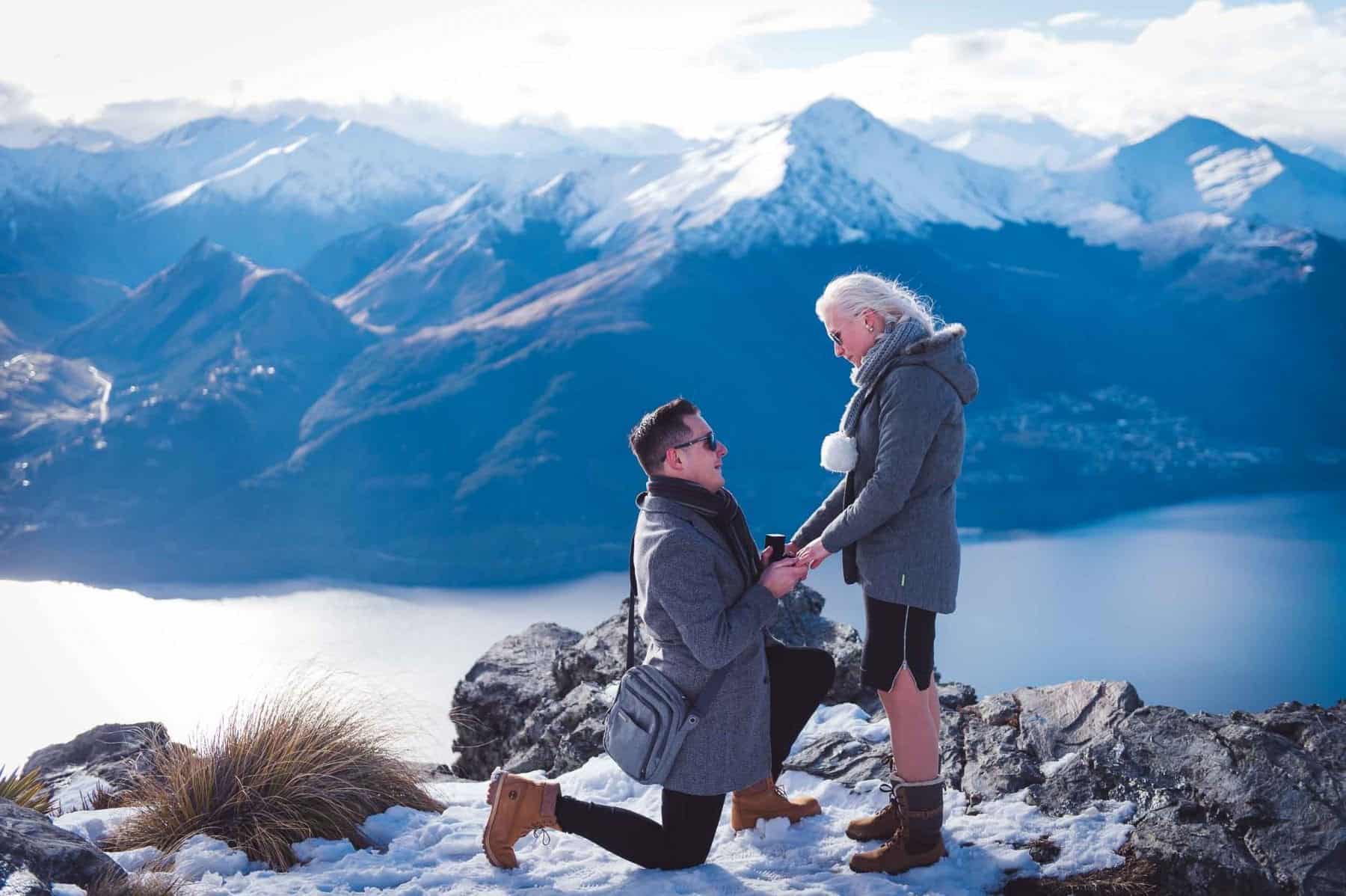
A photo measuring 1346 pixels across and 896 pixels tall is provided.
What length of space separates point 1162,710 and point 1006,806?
82cm

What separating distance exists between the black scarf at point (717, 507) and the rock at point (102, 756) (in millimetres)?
3038

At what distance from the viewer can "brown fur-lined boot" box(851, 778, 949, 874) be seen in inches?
152

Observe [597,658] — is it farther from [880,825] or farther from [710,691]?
[710,691]

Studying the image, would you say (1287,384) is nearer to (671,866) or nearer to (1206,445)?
(1206,445)

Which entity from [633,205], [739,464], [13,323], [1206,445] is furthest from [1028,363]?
[13,323]

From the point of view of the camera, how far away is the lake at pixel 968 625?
62875mm

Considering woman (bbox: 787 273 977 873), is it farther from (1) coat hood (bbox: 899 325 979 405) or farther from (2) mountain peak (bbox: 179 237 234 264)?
(2) mountain peak (bbox: 179 237 234 264)

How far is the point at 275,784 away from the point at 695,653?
193 cm

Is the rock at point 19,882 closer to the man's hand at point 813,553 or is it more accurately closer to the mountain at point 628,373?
the man's hand at point 813,553

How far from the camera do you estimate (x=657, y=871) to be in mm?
3887

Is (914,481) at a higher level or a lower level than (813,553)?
higher

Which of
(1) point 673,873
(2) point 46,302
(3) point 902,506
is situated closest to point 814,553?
(3) point 902,506

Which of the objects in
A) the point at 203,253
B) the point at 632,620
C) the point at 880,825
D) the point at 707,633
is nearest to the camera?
the point at 707,633

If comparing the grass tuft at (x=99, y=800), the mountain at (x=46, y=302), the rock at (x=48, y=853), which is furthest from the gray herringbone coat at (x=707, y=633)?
the mountain at (x=46, y=302)
